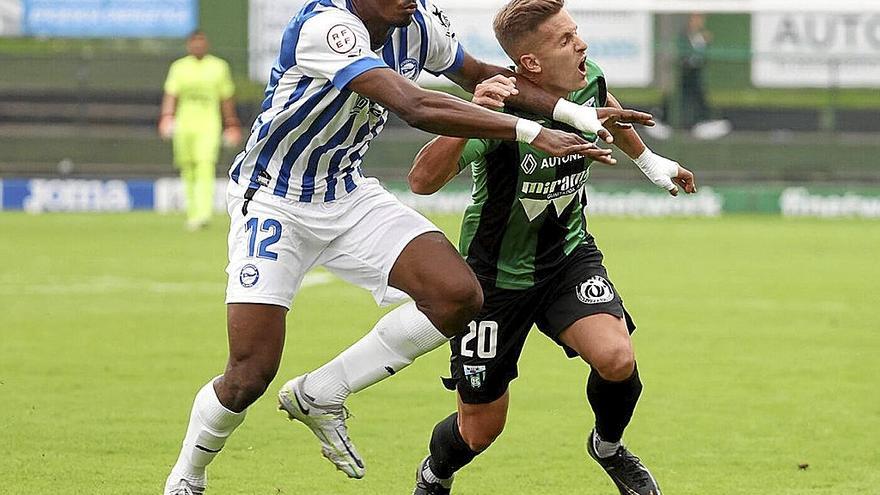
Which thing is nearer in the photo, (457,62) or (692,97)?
(457,62)

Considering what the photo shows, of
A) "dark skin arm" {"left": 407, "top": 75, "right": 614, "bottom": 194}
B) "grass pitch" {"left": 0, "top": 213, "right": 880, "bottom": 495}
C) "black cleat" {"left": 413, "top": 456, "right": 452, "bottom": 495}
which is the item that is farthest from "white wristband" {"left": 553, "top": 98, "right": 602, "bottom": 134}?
"grass pitch" {"left": 0, "top": 213, "right": 880, "bottom": 495}

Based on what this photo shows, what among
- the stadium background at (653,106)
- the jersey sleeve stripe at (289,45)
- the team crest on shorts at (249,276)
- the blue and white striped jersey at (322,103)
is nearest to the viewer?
the blue and white striped jersey at (322,103)

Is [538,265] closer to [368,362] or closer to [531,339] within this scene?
[368,362]

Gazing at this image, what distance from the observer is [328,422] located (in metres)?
6.34

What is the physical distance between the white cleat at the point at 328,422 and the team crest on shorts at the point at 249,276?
459mm

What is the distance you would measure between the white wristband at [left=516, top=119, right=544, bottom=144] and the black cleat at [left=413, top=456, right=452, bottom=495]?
5.73 ft

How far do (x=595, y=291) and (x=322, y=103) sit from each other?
1324 millimetres

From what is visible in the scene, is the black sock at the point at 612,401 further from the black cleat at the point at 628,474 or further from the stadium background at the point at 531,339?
the stadium background at the point at 531,339

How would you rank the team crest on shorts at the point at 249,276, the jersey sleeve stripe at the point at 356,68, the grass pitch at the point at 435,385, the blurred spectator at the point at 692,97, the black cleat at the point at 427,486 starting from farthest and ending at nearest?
the blurred spectator at the point at 692,97, the grass pitch at the point at 435,385, the black cleat at the point at 427,486, the team crest on shorts at the point at 249,276, the jersey sleeve stripe at the point at 356,68

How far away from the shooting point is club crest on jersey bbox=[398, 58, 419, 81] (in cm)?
640

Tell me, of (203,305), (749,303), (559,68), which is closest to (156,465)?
(559,68)

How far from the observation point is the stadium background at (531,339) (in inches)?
297

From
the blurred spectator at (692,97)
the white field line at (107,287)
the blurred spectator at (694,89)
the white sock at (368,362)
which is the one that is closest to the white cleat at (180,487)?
the white sock at (368,362)

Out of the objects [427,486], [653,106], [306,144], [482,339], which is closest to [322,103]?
[306,144]
